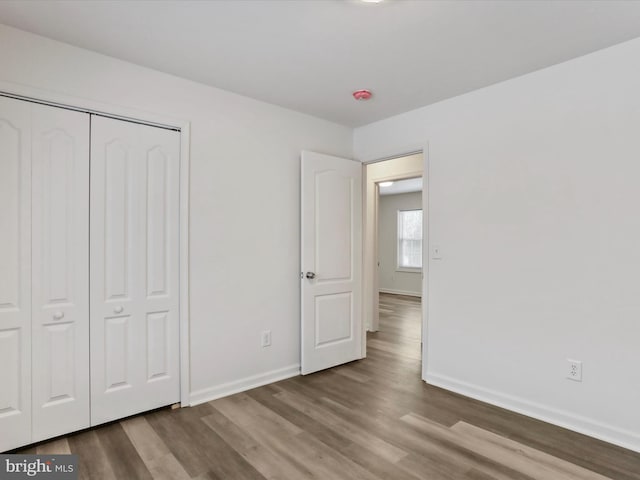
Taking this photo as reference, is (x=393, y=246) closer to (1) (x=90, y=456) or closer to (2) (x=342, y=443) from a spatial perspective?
(2) (x=342, y=443)

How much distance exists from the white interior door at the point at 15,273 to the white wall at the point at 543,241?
9.76ft

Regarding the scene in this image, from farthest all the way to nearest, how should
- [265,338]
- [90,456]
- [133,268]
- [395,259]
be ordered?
[395,259], [265,338], [133,268], [90,456]

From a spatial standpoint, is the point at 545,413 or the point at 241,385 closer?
the point at 545,413

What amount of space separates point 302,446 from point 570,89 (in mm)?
2956

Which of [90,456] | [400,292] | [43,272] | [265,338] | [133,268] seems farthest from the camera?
[400,292]

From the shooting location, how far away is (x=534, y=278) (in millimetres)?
2699

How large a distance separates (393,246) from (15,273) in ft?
25.9

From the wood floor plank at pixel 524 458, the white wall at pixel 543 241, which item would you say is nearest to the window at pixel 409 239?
the white wall at pixel 543 241

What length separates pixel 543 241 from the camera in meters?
2.66

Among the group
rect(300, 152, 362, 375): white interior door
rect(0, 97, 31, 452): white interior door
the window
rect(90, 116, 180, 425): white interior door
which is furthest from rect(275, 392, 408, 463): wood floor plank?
the window

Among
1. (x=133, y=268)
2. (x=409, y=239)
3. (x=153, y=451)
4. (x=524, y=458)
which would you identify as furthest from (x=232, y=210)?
(x=409, y=239)

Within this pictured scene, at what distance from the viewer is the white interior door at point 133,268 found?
248 cm

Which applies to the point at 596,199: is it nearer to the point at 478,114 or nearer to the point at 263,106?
the point at 478,114

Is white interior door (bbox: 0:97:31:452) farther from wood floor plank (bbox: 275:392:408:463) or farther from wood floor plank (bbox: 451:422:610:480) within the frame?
wood floor plank (bbox: 451:422:610:480)
